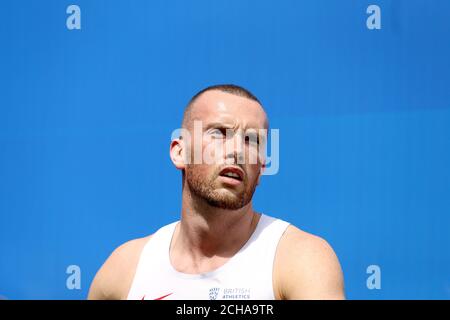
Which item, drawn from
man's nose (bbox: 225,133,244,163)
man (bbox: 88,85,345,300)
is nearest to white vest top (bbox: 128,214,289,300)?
man (bbox: 88,85,345,300)

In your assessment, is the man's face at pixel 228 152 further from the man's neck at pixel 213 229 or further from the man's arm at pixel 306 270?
the man's arm at pixel 306 270

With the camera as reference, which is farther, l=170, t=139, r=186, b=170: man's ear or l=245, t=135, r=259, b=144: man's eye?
l=170, t=139, r=186, b=170: man's ear

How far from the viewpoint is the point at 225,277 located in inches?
66.8

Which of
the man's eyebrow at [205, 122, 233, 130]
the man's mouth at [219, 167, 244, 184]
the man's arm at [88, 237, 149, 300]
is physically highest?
the man's eyebrow at [205, 122, 233, 130]

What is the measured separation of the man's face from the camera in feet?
5.49

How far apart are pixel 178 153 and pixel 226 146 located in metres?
0.27

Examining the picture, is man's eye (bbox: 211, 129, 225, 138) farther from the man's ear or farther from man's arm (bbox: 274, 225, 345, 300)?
man's arm (bbox: 274, 225, 345, 300)

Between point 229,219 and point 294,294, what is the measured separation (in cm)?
31

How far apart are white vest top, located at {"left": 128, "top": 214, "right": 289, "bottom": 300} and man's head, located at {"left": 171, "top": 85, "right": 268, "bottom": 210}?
14 centimetres

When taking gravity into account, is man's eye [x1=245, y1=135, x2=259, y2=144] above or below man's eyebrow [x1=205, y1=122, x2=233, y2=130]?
below

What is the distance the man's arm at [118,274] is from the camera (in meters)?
1.87

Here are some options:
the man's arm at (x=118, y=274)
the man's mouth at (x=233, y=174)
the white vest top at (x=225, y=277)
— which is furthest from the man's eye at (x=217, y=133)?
the man's arm at (x=118, y=274)
